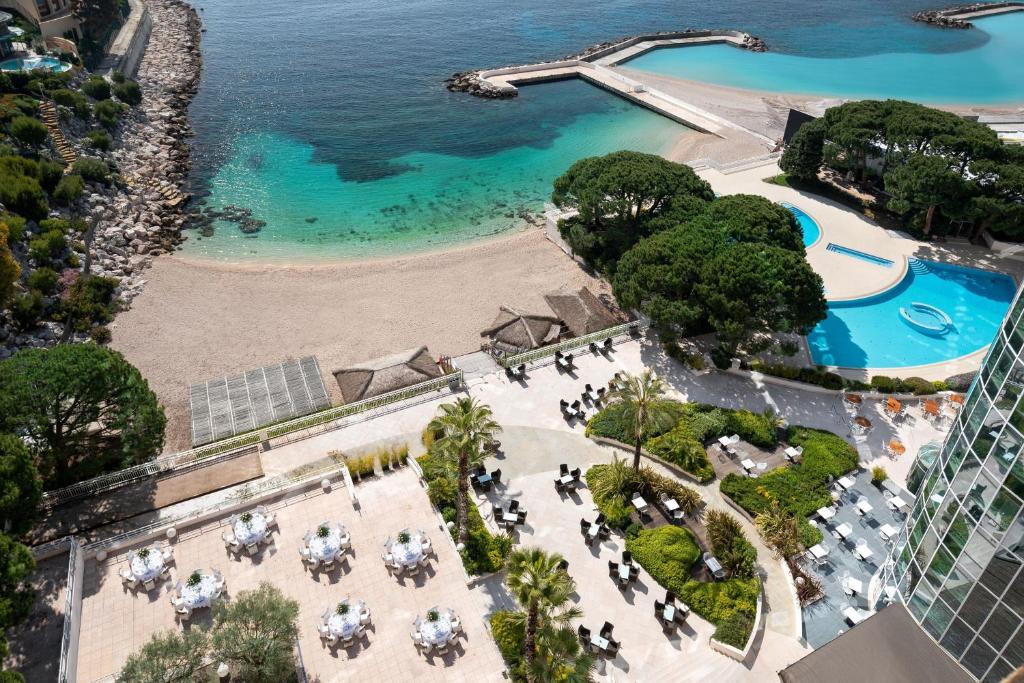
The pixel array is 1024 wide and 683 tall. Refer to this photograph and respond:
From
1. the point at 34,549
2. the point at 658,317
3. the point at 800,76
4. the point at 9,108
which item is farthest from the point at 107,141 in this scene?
the point at 800,76

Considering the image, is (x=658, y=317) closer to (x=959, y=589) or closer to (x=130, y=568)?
(x=959, y=589)

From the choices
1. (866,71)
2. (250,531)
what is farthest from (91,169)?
(866,71)

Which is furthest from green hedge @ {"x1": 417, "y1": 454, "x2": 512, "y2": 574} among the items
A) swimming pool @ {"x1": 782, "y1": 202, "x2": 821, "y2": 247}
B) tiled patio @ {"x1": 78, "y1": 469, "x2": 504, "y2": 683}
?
swimming pool @ {"x1": 782, "y1": 202, "x2": 821, "y2": 247}

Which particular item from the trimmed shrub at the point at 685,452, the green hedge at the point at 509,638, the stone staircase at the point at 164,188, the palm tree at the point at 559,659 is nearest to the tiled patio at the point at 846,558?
the trimmed shrub at the point at 685,452

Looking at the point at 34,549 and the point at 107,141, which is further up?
the point at 107,141

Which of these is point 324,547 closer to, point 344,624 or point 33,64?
point 344,624

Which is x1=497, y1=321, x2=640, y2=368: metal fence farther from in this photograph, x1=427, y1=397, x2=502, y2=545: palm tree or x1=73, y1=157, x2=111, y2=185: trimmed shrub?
x1=73, y1=157, x2=111, y2=185: trimmed shrub

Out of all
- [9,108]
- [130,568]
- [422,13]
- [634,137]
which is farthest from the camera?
[422,13]
